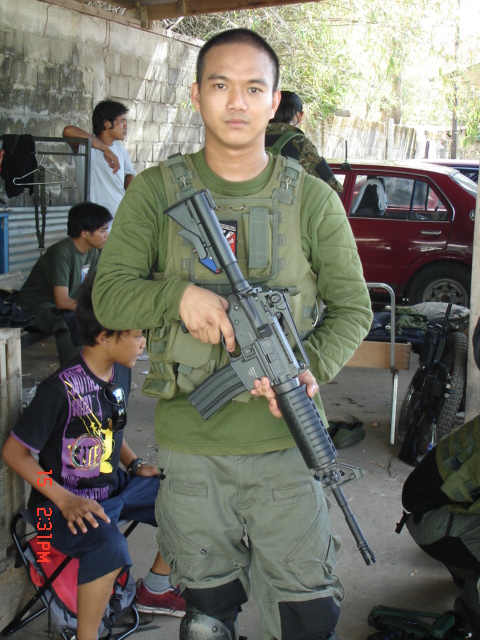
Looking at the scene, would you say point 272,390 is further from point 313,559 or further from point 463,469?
point 463,469

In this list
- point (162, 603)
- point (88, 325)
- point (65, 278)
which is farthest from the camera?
point (65, 278)

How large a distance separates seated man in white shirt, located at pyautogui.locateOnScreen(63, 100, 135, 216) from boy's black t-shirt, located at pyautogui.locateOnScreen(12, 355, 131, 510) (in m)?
4.05

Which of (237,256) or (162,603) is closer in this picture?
(237,256)

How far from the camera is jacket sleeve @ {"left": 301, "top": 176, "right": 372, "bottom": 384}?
201 cm

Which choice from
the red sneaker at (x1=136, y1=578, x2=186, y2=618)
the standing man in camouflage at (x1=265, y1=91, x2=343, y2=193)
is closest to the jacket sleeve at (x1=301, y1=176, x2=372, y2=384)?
the red sneaker at (x1=136, y1=578, x2=186, y2=618)

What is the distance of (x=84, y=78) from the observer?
28.7 ft

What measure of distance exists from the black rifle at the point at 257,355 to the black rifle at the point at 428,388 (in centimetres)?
252

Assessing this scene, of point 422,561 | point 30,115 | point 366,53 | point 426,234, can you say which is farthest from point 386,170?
point 366,53

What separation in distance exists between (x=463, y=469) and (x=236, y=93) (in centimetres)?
158

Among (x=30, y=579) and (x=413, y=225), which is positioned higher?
(x=413, y=225)

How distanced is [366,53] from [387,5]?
3.75 feet

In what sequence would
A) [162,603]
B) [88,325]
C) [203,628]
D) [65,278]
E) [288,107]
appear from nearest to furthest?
[203,628]
[88,325]
[162,603]
[288,107]
[65,278]

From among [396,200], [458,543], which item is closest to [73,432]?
[458,543]

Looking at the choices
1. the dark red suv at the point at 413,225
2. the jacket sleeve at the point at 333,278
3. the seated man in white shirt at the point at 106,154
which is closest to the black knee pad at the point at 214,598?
the jacket sleeve at the point at 333,278
